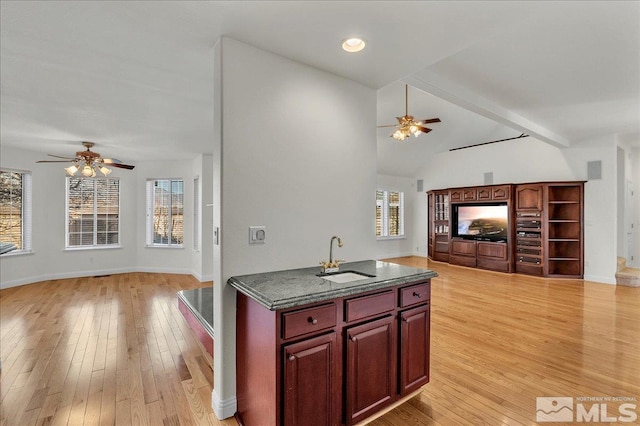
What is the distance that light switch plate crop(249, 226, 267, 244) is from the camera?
85.6 inches

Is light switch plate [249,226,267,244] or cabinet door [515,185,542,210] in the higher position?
cabinet door [515,185,542,210]

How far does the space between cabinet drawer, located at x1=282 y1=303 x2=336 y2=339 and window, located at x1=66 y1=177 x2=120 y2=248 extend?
278 inches

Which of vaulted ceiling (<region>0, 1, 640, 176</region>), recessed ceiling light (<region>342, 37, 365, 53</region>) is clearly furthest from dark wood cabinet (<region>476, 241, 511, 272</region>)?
recessed ceiling light (<region>342, 37, 365, 53</region>)

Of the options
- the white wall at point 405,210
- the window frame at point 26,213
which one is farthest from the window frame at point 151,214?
the white wall at point 405,210

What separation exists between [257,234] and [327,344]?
0.89 meters

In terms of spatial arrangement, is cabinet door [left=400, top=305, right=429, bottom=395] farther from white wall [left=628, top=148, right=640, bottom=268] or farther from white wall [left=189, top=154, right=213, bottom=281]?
white wall [left=628, top=148, right=640, bottom=268]

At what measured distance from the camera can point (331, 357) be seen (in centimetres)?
180

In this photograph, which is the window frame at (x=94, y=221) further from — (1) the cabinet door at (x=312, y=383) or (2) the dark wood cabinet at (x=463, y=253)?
(2) the dark wood cabinet at (x=463, y=253)

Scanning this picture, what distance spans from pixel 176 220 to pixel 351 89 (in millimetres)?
5898

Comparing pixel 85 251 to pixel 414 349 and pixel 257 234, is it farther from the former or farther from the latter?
pixel 414 349

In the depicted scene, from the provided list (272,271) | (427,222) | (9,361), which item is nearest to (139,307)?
(9,361)

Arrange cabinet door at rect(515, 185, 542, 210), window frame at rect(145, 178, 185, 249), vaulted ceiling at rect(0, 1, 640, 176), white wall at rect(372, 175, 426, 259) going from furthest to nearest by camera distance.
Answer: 1. white wall at rect(372, 175, 426, 259)
2. window frame at rect(145, 178, 185, 249)
3. cabinet door at rect(515, 185, 542, 210)
4. vaulted ceiling at rect(0, 1, 640, 176)

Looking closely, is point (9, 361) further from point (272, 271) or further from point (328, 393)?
point (328, 393)

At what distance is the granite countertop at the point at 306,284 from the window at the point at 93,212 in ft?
21.5
